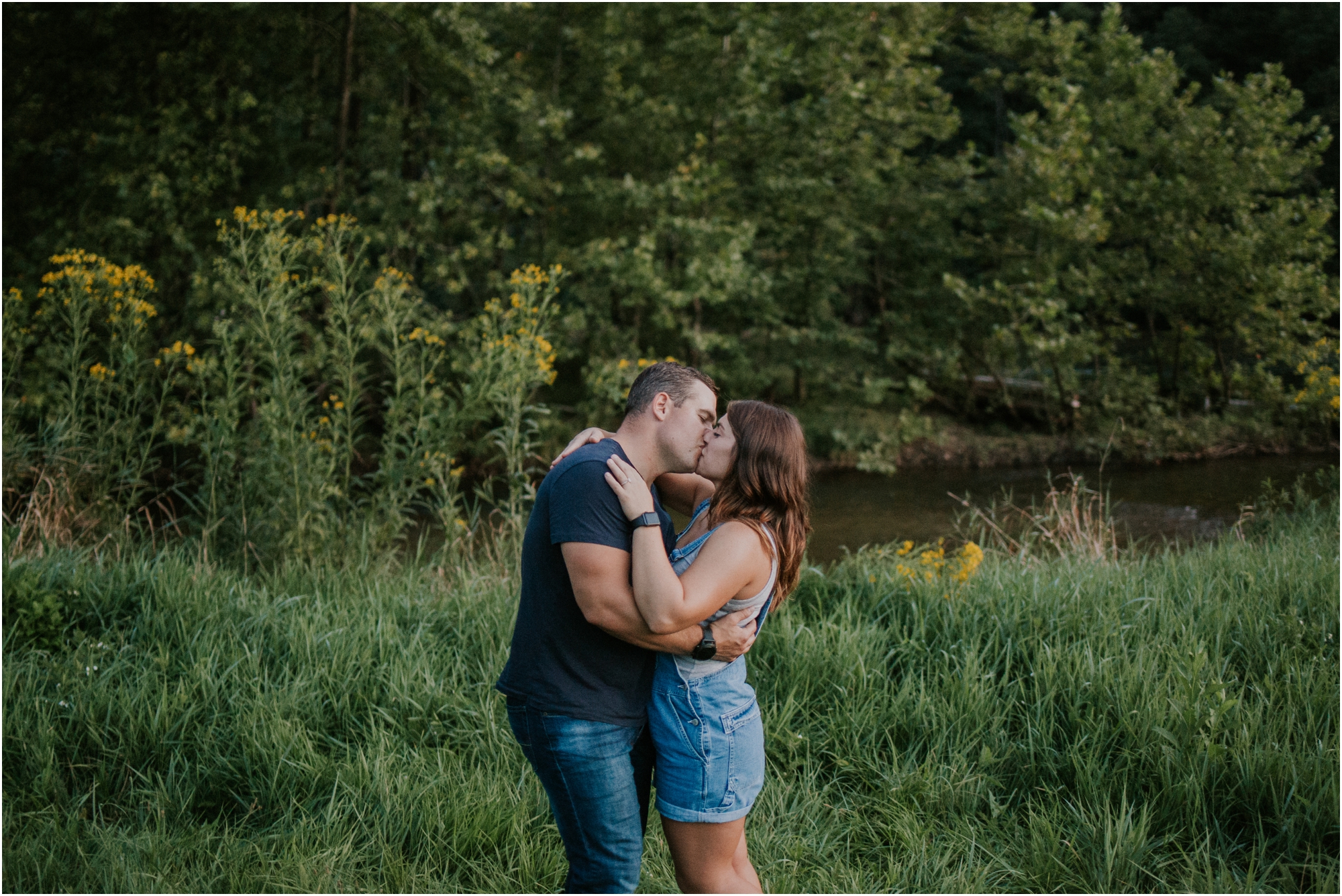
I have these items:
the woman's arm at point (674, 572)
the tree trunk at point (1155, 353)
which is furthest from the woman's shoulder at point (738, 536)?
the tree trunk at point (1155, 353)

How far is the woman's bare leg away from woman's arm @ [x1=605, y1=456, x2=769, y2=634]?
540 millimetres

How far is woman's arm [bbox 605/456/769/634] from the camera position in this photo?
2014mm

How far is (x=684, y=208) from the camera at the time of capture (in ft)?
41.4

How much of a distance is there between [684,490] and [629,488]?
78 centimetres

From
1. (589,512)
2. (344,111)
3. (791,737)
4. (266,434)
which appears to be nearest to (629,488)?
(589,512)

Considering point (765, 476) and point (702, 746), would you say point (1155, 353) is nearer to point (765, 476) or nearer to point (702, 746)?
point (765, 476)

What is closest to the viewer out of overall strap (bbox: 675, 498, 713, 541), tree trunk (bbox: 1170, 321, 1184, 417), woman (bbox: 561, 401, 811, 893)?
woman (bbox: 561, 401, 811, 893)

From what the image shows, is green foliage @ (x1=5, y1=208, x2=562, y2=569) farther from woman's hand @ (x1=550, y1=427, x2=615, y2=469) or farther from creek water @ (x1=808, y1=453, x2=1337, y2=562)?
creek water @ (x1=808, y1=453, x2=1337, y2=562)

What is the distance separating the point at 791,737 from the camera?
3574mm

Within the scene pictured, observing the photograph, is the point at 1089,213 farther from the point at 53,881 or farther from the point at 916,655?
the point at 53,881

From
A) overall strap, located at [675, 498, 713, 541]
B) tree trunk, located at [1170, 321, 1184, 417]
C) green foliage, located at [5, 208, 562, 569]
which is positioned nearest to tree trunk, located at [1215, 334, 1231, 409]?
tree trunk, located at [1170, 321, 1184, 417]

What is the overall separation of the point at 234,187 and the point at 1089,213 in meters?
11.7

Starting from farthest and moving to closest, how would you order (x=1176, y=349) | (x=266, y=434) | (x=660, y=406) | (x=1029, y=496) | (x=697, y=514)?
(x=1176, y=349) → (x=1029, y=496) → (x=266, y=434) → (x=697, y=514) → (x=660, y=406)

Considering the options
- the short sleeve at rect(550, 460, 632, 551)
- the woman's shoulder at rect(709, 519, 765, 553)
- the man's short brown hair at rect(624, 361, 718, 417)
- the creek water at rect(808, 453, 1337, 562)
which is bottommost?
the creek water at rect(808, 453, 1337, 562)
